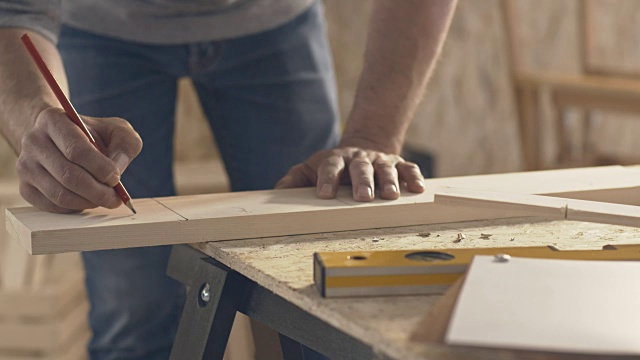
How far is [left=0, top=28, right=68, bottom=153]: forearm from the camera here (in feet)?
4.19

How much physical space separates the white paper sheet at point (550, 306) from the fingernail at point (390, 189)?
35cm

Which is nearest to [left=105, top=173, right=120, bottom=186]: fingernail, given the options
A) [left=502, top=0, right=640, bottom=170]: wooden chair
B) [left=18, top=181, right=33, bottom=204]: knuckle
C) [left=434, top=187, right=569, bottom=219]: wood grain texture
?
[left=18, top=181, right=33, bottom=204]: knuckle

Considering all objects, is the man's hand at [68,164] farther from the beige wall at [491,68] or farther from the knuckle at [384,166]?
the beige wall at [491,68]

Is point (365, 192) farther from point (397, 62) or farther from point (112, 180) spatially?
point (397, 62)

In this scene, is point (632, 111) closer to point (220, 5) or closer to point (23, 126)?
point (220, 5)

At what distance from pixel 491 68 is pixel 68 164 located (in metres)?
3.47

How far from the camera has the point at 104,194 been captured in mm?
1104

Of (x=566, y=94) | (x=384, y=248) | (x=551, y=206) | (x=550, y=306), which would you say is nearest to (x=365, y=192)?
(x=384, y=248)

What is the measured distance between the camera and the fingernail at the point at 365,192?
117 centimetres

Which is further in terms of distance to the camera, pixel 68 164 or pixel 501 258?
pixel 68 164

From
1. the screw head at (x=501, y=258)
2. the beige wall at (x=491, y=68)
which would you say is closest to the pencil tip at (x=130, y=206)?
the screw head at (x=501, y=258)

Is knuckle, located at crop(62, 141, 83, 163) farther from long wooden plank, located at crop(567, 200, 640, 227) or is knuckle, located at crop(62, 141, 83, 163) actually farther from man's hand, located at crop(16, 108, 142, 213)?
long wooden plank, located at crop(567, 200, 640, 227)

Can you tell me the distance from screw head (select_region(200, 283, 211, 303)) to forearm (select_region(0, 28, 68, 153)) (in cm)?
39

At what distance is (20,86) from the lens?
4.31ft
